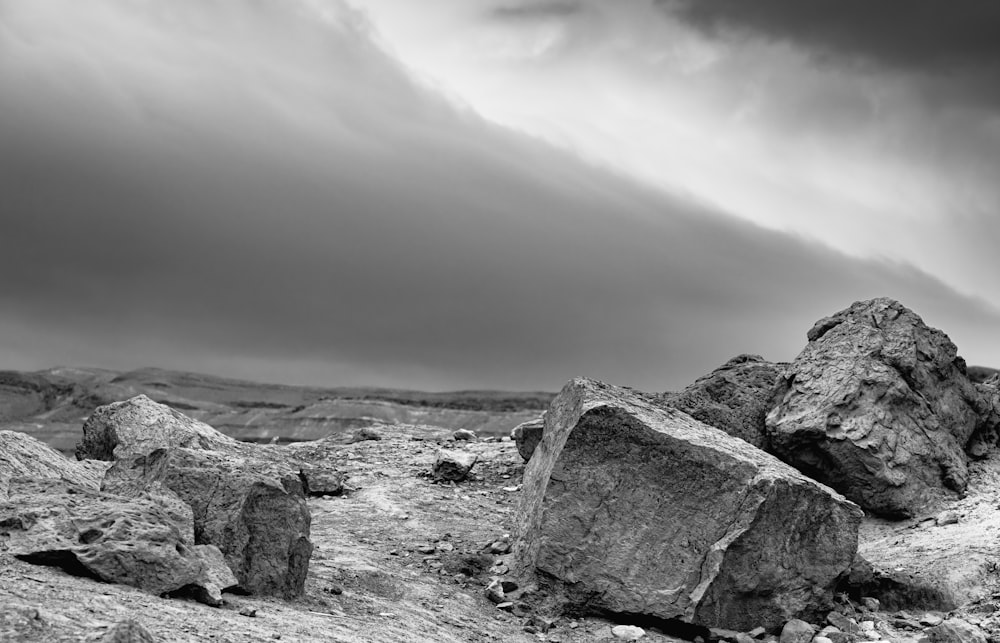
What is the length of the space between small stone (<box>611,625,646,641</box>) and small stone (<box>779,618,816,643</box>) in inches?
76.3

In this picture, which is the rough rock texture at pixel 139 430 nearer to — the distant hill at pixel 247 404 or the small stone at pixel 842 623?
the small stone at pixel 842 623

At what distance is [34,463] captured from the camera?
13258 millimetres

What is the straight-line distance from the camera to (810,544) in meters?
13.9

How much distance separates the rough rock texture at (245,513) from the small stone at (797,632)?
6.47 m

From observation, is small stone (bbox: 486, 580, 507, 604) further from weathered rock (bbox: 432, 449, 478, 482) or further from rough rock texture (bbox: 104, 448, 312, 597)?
weathered rock (bbox: 432, 449, 478, 482)

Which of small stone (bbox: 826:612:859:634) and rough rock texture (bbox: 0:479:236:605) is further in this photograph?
small stone (bbox: 826:612:859:634)

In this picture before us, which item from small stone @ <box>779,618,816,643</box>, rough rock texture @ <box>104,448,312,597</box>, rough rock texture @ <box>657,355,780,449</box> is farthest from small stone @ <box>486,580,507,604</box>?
rough rock texture @ <box>657,355,780,449</box>

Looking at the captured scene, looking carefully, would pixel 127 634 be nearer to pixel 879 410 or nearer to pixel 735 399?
pixel 735 399

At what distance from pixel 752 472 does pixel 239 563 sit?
693 cm

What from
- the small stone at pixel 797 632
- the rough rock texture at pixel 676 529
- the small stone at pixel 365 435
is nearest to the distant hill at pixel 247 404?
the small stone at pixel 365 435

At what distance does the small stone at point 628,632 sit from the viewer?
42.5 ft

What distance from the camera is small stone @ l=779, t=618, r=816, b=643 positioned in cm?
1324

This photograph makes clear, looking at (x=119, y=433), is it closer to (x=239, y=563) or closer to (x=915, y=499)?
(x=239, y=563)

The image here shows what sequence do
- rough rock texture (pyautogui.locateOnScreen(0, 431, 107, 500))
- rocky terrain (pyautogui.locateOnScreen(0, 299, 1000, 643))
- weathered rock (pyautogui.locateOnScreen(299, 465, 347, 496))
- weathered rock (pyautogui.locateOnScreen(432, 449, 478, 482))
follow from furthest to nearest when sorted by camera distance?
1. weathered rock (pyautogui.locateOnScreen(432, 449, 478, 482))
2. weathered rock (pyautogui.locateOnScreen(299, 465, 347, 496))
3. rough rock texture (pyautogui.locateOnScreen(0, 431, 107, 500))
4. rocky terrain (pyautogui.locateOnScreen(0, 299, 1000, 643))
